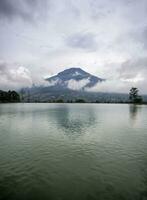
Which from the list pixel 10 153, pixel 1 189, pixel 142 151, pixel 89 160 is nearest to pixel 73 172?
pixel 89 160

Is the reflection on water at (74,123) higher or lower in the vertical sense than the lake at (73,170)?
higher

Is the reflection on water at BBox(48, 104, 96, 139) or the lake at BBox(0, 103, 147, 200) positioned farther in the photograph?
the reflection on water at BBox(48, 104, 96, 139)

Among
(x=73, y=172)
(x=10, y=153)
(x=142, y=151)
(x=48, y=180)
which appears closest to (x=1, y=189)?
(x=48, y=180)

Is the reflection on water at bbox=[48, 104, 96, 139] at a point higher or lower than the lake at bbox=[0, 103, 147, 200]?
higher

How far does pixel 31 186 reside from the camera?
1675cm

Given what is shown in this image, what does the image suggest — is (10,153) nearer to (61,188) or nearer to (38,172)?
(38,172)

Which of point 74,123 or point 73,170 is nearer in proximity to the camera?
point 73,170

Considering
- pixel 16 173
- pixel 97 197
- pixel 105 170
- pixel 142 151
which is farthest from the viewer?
pixel 142 151

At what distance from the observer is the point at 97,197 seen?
15.1 meters

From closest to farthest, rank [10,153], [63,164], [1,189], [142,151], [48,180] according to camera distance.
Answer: [1,189] → [48,180] → [63,164] → [10,153] → [142,151]

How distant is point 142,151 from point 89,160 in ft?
32.8

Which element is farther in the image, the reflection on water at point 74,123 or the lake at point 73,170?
the reflection on water at point 74,123

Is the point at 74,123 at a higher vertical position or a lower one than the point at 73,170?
higher

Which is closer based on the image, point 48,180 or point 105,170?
point 48,180
